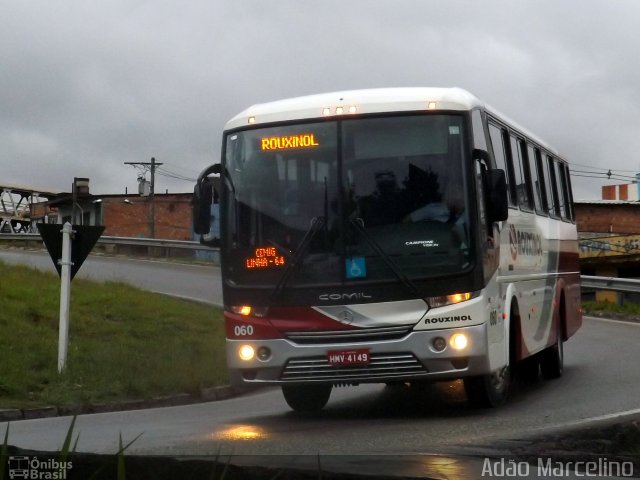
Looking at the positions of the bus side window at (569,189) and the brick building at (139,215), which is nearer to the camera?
the bus side window at (569,189)

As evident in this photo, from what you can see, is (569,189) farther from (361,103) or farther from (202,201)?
(202,201)

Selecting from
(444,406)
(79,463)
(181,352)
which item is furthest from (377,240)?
(181,352)

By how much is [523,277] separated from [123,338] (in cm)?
784

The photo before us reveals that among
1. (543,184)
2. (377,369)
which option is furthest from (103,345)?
(377,369)

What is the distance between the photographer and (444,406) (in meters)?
12.1

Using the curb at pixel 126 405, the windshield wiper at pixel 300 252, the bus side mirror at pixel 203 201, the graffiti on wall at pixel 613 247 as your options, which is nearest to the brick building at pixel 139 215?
the graffiti on wall at pixel 613 247

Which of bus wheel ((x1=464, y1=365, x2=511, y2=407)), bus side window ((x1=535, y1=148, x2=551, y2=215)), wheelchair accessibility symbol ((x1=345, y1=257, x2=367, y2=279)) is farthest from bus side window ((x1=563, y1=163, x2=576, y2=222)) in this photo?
wheelchair accessibility symbol ((x1=345, y1=257, x2=367, y2=279))

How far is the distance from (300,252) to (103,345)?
24.5 feet

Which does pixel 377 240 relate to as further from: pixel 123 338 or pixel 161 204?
pixel 161 204

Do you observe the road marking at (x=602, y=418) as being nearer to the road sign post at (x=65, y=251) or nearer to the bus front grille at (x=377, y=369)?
the bus front grille at (x=377, y=369)

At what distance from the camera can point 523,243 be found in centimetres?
1288

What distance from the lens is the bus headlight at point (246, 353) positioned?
10.8 meters

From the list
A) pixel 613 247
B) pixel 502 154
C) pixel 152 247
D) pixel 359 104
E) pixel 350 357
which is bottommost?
pixel 350 357

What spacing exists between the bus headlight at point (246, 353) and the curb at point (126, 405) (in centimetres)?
259
